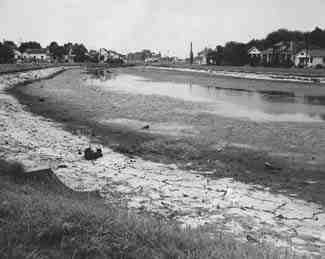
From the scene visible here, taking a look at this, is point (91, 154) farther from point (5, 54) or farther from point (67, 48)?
point (67, 48)

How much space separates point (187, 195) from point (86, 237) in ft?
13.9

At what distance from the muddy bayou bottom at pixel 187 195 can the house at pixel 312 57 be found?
85.7m

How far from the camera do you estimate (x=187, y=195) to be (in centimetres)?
804

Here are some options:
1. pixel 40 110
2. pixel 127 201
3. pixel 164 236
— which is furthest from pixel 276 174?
pixel 40 110

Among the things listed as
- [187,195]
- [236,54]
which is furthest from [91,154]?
[236,54]

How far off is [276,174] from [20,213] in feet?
24.9

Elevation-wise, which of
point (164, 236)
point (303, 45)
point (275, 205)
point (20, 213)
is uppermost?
point (303, 45)

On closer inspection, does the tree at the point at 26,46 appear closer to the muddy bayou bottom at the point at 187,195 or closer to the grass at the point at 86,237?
the muddy bayou bottom at the point at 187,195

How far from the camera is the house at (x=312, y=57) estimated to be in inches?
3428

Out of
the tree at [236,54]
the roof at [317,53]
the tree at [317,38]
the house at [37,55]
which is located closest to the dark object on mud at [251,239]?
the roof at [317,53]

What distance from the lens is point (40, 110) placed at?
20.3 meters

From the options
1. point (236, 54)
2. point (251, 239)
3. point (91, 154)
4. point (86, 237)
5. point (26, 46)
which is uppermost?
point (26, 46)

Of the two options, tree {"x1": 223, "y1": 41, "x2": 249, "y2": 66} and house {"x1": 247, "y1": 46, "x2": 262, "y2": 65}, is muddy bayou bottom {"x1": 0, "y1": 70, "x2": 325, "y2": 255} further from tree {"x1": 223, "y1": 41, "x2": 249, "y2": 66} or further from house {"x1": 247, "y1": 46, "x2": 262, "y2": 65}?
Answer: tree {"x1": 223, "y1": 41, "x2": 249, "y2": 66}

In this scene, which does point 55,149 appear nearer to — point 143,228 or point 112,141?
point 112,141
